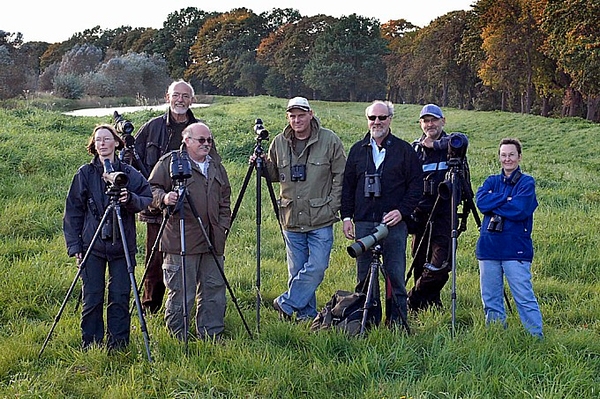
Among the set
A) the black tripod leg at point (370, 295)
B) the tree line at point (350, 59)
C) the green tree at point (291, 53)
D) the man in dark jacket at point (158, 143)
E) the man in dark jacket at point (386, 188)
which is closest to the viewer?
the black tripod leg at point (370, 295)

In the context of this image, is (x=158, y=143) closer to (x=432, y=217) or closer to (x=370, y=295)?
(x=370, y=295)

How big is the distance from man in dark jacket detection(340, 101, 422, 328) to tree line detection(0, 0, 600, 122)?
86.4 ft

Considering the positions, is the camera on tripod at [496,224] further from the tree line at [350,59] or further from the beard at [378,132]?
the tree line at [350,59]

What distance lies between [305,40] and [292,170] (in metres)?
62.5

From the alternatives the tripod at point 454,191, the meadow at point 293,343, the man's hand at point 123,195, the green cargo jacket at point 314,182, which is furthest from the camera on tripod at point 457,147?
the man's hand at point 123,195

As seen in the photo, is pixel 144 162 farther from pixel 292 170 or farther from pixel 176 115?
pixel 292 170

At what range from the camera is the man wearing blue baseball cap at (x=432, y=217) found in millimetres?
5613

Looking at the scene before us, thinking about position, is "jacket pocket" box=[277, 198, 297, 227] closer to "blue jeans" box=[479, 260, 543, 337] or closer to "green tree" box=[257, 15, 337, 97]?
"blue jeans" box=[479, 260, 543, 337]

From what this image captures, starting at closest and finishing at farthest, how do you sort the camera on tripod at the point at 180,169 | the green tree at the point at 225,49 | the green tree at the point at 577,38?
1. the camera on tripod at the point at 180,169
2. the green tree at the point at 577,38
3. the green tree at the point at 225,49

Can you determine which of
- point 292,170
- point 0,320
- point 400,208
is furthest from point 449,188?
point 0,320

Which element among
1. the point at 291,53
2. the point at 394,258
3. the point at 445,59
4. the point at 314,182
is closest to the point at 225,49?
the point at 291,53

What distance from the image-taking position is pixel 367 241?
470cm

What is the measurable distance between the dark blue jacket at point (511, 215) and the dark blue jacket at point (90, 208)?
9.34 feet

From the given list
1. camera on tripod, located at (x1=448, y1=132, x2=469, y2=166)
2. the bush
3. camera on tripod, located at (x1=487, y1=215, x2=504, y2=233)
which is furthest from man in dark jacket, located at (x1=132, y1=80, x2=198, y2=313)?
the bush
